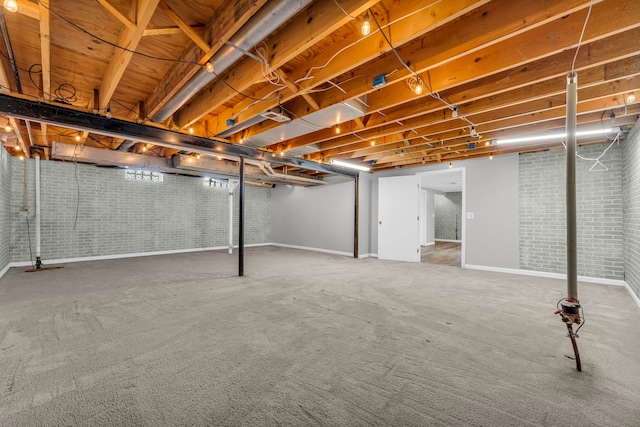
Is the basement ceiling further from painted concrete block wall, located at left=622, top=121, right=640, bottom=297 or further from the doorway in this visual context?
the doorway

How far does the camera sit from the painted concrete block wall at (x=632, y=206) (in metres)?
3.62

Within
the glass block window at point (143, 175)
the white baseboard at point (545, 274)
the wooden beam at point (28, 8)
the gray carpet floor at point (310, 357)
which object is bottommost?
the gray carpet floor at point (310, 357)

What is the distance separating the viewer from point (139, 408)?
1.53 metres

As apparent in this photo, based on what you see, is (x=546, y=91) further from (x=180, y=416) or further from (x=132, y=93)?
(x=132, y=93)

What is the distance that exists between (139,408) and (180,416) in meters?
0.27

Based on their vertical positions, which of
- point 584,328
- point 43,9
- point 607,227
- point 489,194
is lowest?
point 584,328

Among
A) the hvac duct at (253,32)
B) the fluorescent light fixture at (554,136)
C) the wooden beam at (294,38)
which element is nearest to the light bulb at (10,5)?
the hvac duct at (253,32)

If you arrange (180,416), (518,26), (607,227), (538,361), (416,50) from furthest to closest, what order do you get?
(607,227) < (416,50) < (538,361) < (518,26) < (180,416)

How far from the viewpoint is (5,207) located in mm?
5125

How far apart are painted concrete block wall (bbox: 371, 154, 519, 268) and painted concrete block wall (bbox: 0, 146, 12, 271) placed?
30.0 feet

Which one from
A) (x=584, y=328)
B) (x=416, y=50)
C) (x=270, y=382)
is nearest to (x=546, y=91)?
(x=416, y=50)

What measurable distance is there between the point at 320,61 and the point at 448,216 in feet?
36.5

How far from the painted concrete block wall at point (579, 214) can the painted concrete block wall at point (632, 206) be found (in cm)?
20

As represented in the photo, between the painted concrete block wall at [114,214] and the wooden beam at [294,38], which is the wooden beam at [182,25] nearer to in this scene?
the wooden beam at [294,38]
